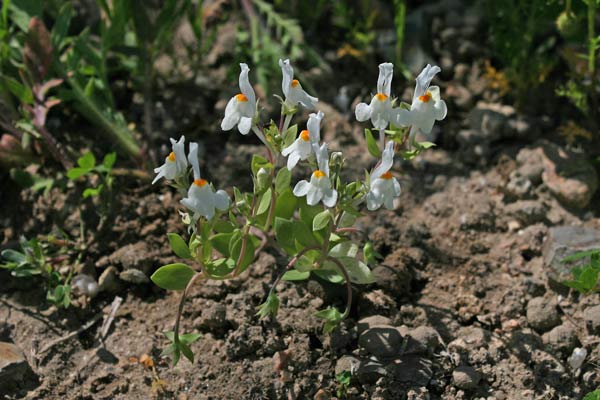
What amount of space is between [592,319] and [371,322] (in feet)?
2.47

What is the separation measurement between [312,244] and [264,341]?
1.25 ft

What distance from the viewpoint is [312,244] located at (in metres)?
2.59

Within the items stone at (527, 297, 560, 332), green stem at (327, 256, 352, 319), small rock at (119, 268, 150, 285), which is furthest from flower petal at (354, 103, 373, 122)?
small rock at (119, 268, 150, 285)

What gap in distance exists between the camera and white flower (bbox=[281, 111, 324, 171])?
230 cm

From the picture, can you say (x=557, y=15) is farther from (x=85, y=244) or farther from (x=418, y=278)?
(x=85, y=244)

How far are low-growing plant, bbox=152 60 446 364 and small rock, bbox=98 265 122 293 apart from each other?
46 cm

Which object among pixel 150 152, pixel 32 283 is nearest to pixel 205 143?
pixel 150 152

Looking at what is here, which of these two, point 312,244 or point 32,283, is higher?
point 312,244

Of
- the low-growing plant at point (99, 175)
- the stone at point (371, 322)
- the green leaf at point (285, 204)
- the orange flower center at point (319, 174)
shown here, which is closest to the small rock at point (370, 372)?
the stone at point (371, 322)

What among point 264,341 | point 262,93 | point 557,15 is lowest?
point 264,341

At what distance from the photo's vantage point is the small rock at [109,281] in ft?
9.62

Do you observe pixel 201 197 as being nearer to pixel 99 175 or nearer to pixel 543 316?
pixel 99 175

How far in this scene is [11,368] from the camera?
2.62 metres

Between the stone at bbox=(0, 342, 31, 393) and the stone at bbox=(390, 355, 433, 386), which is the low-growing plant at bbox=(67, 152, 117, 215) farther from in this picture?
the stone at bbox=(390, 355, 433, 386)
